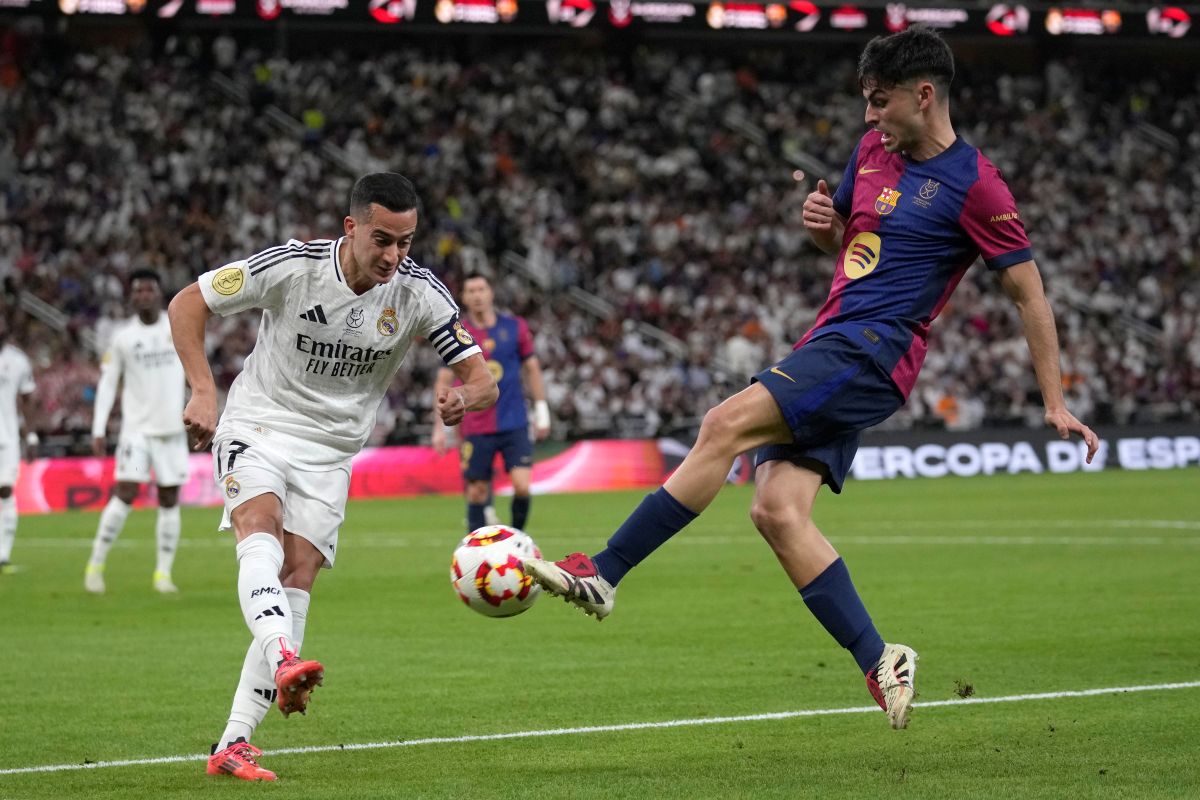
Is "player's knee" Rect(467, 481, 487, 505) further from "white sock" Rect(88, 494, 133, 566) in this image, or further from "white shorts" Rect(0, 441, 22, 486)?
"white shorts" Rect(0, 441, 22, 486)

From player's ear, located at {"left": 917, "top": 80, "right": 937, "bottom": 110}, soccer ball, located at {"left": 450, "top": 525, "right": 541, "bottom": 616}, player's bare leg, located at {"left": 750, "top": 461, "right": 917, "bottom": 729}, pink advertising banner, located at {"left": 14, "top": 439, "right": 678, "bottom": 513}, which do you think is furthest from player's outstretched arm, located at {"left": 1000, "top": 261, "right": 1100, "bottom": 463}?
pink advertising banner, located at {"left": 14, "top": 439, "right": 678, "bottom": 513}

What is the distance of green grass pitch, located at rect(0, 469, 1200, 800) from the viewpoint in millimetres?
6402

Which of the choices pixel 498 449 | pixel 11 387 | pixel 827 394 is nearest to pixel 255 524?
pixel 827 394

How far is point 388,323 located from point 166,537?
8269 mm

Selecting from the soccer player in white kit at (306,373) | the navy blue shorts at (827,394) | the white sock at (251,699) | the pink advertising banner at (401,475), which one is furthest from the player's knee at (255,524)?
the pink advertising banner at (401,475)

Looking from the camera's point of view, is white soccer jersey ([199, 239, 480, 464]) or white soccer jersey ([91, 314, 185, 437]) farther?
white soccer jersey ([91, 314, 185, 437])

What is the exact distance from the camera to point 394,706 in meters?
8.36

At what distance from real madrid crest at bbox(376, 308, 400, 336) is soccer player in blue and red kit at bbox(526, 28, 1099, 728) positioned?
127cm

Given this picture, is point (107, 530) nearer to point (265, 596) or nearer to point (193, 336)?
point (193, 336)

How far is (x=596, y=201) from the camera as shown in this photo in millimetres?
36438

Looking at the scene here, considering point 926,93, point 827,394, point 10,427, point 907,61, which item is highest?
point 907,61

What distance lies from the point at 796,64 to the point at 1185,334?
1193cm

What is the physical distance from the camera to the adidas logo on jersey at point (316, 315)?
676cm

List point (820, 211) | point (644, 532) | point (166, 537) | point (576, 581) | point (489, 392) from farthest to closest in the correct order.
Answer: point (166, 537)
point (489, 392)
point (820, 211)
point (644, 532)
point (576, 581)
